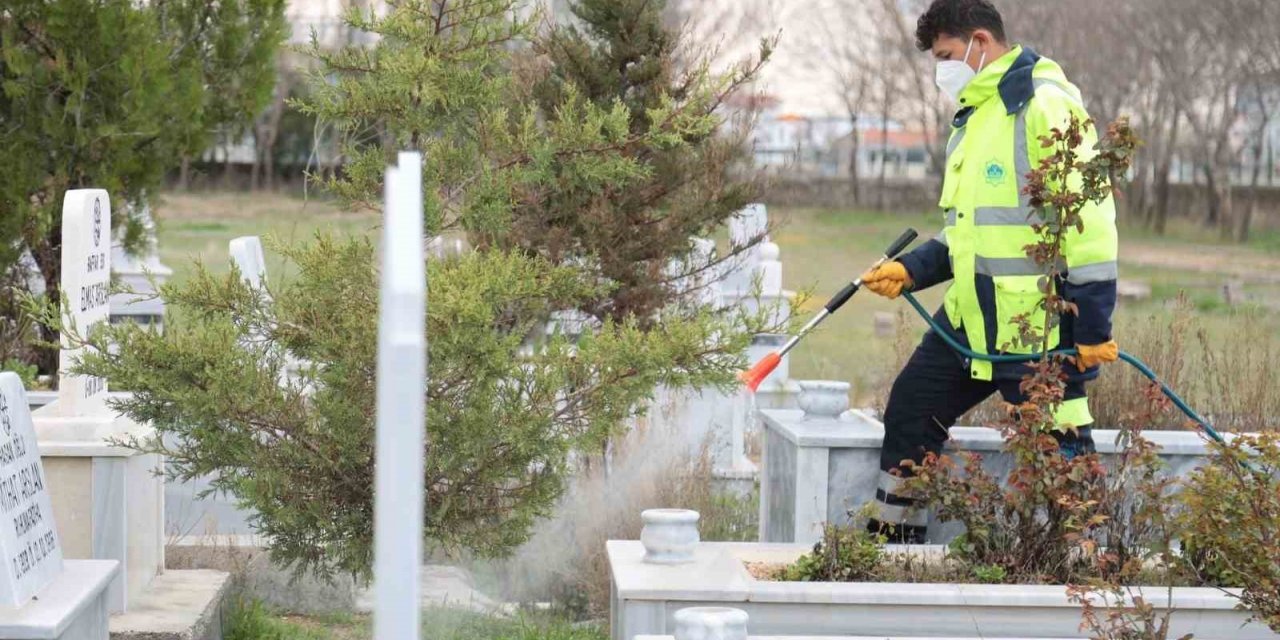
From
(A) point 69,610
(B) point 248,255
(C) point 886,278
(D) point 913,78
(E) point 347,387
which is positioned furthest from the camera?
(D) point 913,78

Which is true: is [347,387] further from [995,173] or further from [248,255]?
[248,255]

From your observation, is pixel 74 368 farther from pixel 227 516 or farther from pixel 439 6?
pixel 227 516

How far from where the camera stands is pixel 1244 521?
13.1 feet

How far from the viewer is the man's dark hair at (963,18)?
17.3 feet

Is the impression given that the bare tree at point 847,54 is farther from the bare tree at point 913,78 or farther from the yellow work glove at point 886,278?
the yellow work glove at point 886,278

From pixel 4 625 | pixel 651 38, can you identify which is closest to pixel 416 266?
pixel 4 625

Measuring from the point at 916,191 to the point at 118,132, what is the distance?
3032 cm

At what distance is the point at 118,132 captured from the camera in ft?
26.2

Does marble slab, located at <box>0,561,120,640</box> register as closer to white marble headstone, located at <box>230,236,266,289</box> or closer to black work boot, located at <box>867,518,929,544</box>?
black work boot, located at <box>867,518,929,544</box>

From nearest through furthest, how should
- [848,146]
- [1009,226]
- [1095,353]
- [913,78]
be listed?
1. [1095,353]
2. [1009,226]
3. [913,78]
4. [848,146]

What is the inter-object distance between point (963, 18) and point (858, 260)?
21.3 metres

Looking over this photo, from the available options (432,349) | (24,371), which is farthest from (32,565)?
(24,371)

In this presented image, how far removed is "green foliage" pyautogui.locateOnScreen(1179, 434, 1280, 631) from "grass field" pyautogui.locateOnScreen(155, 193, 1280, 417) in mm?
3798

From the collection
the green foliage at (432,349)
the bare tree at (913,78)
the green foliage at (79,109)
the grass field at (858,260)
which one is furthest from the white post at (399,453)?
the bare tree at (913,78)
